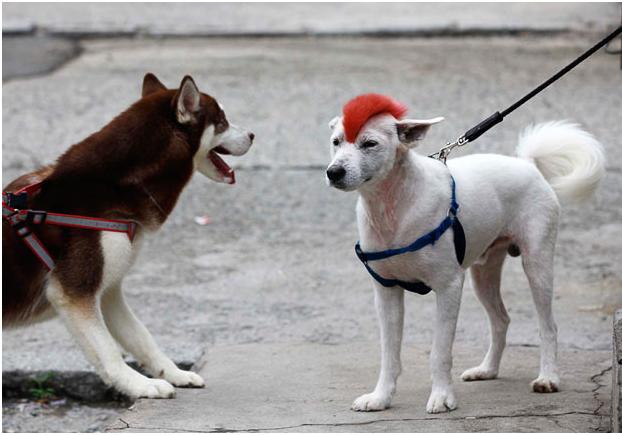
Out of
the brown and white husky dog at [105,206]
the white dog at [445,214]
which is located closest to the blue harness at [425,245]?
the white dog at [445,214]

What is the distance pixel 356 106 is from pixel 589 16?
409 inches

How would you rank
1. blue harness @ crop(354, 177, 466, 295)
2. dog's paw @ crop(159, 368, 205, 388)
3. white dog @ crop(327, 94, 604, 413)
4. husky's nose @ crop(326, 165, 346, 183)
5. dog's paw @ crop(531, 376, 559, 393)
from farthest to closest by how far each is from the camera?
dog's paw @ crop(159, 368, 205, 388) → dog's paw @ crop(531, 376, 559, 393) → blue harness @ crop(354, 177, 466, 295) → white dog @ crop(327, 94, 604, 413) → husky's nose @ crop(326, 165, 346, 183)

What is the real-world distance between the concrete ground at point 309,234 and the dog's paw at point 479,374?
7 centimetres

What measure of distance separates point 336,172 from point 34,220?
143cm

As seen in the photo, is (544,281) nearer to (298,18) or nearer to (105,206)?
(105,206)

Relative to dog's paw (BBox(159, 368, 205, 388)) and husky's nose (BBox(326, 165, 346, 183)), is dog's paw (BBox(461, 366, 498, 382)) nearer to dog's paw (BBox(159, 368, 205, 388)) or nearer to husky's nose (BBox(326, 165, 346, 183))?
dog's paw (BBox(159, 368, 205, 388))

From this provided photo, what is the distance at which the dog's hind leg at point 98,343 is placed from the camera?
4.61m

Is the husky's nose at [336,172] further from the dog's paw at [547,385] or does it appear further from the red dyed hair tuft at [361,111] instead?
the dog's paw at [547,385]

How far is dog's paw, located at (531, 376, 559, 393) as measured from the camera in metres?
4.55

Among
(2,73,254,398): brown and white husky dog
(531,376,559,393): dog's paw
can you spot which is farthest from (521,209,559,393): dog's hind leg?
(2,73,254,398): brown and white husky dog

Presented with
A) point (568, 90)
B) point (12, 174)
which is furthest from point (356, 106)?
point (568, 90)

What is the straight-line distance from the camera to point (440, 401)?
427 centimetres

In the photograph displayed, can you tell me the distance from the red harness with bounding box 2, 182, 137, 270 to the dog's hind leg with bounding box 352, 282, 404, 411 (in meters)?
1.22

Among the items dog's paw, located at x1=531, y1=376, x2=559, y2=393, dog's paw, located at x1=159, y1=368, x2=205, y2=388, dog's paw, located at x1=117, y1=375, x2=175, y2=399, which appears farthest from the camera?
dog's paw, located at x1=159, y1=368, x2=205, y2=388
